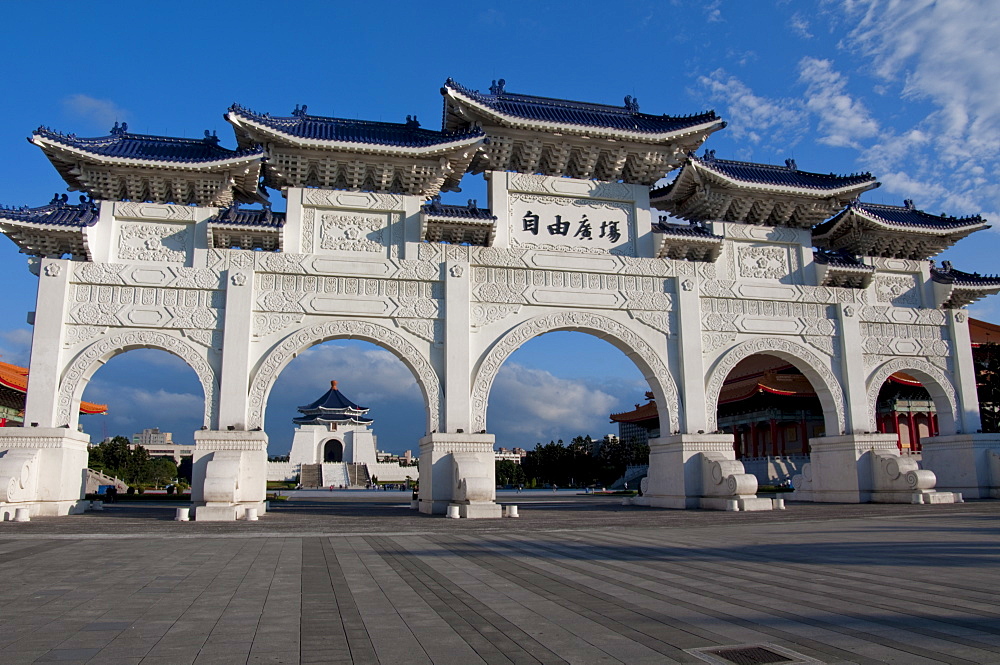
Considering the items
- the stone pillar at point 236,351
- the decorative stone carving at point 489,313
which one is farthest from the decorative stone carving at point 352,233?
the decorative stone carving at point 489,313

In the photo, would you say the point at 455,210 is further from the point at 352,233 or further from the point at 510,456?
the point at 510,456

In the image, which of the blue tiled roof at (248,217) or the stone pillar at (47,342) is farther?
the blue tiled roof at (248,217)

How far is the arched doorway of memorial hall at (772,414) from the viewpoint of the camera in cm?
3119

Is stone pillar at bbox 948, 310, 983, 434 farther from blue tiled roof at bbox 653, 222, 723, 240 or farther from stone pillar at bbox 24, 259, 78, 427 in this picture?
stone pillar at bbox 24, 259, 78, 427

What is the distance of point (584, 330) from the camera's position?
53.8ft

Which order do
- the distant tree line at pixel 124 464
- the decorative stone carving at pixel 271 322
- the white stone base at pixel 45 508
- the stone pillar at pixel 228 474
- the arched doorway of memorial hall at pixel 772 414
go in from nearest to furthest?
1. the white stone base at pixel 45 508
2. the stone pillar at pixel 228 474
3. the decorative stone carving at pixel 271 322
4. the arched doorway of memorial hall at pixel 772 414
5. the distant tree line at pixel 124 464

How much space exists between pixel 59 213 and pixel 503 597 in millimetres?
13391

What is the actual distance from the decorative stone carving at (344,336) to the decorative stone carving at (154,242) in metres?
2.80

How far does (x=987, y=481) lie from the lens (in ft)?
60.1

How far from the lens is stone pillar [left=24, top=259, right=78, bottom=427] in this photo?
1377 centimetres

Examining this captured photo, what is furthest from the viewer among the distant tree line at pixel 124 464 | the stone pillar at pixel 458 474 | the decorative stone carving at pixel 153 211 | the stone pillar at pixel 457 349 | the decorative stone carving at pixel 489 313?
the distant tree line at pixel 124 464

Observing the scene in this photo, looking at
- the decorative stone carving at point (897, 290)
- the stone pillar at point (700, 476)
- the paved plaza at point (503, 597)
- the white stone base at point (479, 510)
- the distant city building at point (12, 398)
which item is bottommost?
the paved plaza at point (503, 597)

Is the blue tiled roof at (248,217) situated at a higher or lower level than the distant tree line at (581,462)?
higher

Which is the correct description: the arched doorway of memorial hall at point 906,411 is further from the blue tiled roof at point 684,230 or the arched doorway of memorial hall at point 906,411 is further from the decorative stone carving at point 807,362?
the blue tiled roof at point 684,230
